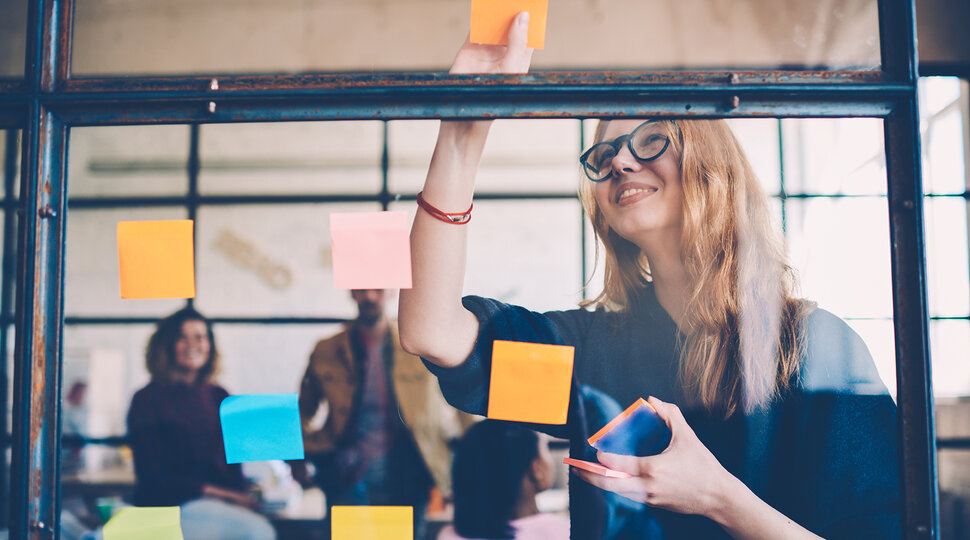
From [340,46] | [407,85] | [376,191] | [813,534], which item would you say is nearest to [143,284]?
[376,191]

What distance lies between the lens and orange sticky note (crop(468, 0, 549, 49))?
0.84m

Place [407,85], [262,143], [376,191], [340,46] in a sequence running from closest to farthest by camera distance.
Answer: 1. [407,85]
2. [376,191]
3. [262,143]
4. [340,46]

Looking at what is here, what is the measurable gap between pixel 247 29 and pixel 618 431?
127 centimetres

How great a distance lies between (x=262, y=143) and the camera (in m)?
1.22

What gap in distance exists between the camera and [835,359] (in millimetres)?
889

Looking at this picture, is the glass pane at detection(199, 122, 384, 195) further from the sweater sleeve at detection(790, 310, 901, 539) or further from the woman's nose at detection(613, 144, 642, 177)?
the sweater sleeve at detection(790, 310, 901, 539)

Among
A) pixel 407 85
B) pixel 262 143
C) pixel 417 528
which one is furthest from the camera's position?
pixel 262 143

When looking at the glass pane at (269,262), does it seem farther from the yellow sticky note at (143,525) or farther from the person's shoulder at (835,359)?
the person's shoulder at (835,359)

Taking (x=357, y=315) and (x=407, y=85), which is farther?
(x=357, y=315)

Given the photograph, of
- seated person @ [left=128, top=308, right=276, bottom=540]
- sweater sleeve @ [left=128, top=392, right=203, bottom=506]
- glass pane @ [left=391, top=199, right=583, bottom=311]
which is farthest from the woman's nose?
sweater sleeve @ [left=128, top=392, right=203, bottom=506]

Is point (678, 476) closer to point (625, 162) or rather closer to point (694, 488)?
point (694, 488)

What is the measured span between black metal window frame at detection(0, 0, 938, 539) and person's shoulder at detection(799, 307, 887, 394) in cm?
9

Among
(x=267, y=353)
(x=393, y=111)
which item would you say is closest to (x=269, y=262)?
(x=267, y=353)

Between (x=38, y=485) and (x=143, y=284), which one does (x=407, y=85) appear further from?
(x=38, y=485)
